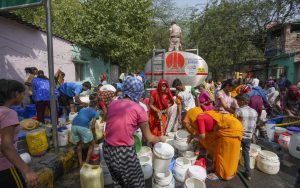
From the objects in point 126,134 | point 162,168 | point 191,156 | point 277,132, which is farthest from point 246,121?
point 277,132

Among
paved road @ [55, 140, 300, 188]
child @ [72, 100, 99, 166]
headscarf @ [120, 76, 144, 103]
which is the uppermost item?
headscarf @ [120, 76, 144, 103]

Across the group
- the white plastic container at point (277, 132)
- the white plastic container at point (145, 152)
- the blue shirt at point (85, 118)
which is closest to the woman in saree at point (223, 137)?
the white plastic container at point (145, 152)

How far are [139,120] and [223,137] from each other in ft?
6.70

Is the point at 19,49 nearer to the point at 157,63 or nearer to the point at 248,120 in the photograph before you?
the point at 157,63

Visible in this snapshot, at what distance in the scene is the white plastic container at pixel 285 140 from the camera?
5.26 metres

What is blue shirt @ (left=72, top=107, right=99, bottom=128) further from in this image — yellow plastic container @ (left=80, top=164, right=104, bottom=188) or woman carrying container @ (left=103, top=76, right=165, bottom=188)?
woman carrying container @ (left=103, top=76, right=165, bottom=188)

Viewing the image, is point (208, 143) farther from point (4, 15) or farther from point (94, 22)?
point (94, 22)

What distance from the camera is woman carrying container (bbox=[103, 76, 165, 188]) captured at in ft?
7.88

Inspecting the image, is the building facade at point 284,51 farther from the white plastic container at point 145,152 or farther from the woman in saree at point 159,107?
the white plastic container at point 145,152

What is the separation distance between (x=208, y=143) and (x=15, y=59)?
23.7 feet

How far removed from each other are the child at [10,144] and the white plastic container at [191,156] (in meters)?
2.89

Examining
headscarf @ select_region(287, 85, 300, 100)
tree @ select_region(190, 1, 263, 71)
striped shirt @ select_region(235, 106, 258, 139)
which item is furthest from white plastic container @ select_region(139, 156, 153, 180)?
tree @ select_region(190, 1, 263, 71)

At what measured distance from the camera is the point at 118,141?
94.3 inches

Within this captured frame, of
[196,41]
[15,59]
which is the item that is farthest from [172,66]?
[196,41]
